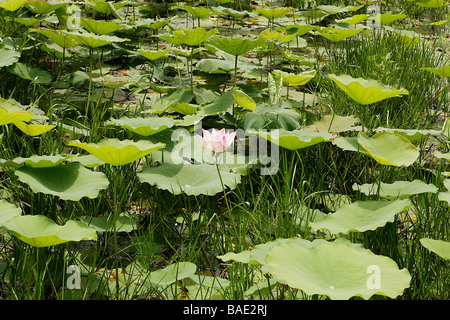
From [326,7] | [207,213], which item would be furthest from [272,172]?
[326,7]

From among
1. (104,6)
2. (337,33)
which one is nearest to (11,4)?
(104,6)

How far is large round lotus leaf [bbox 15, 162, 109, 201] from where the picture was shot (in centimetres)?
159

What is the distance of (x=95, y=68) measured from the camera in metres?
3.19

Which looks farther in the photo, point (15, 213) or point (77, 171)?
point (77, 171)

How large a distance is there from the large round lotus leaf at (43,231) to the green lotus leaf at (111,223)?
0.92 feet

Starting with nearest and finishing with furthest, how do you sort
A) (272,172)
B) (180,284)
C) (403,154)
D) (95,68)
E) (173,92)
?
1. (180,284)
2. (403,154)
3. (272,172)
4. (173,92)
5. (95,68)

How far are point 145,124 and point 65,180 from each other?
1.72 ft

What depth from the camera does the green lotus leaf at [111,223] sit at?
5.65 ft


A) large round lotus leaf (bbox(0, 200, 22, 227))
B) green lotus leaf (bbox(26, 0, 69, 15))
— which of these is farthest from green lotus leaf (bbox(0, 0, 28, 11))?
large round lotus leaf (bbox(0, 200, 22, 227))

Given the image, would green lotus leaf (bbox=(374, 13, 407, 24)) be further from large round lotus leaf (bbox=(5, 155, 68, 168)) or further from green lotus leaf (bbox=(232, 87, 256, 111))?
large round lotus leaf (bbox=(5, 155, 68, 168))

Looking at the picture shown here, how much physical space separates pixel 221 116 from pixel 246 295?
4.34ft

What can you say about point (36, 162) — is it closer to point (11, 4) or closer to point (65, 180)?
point (65, 180)
